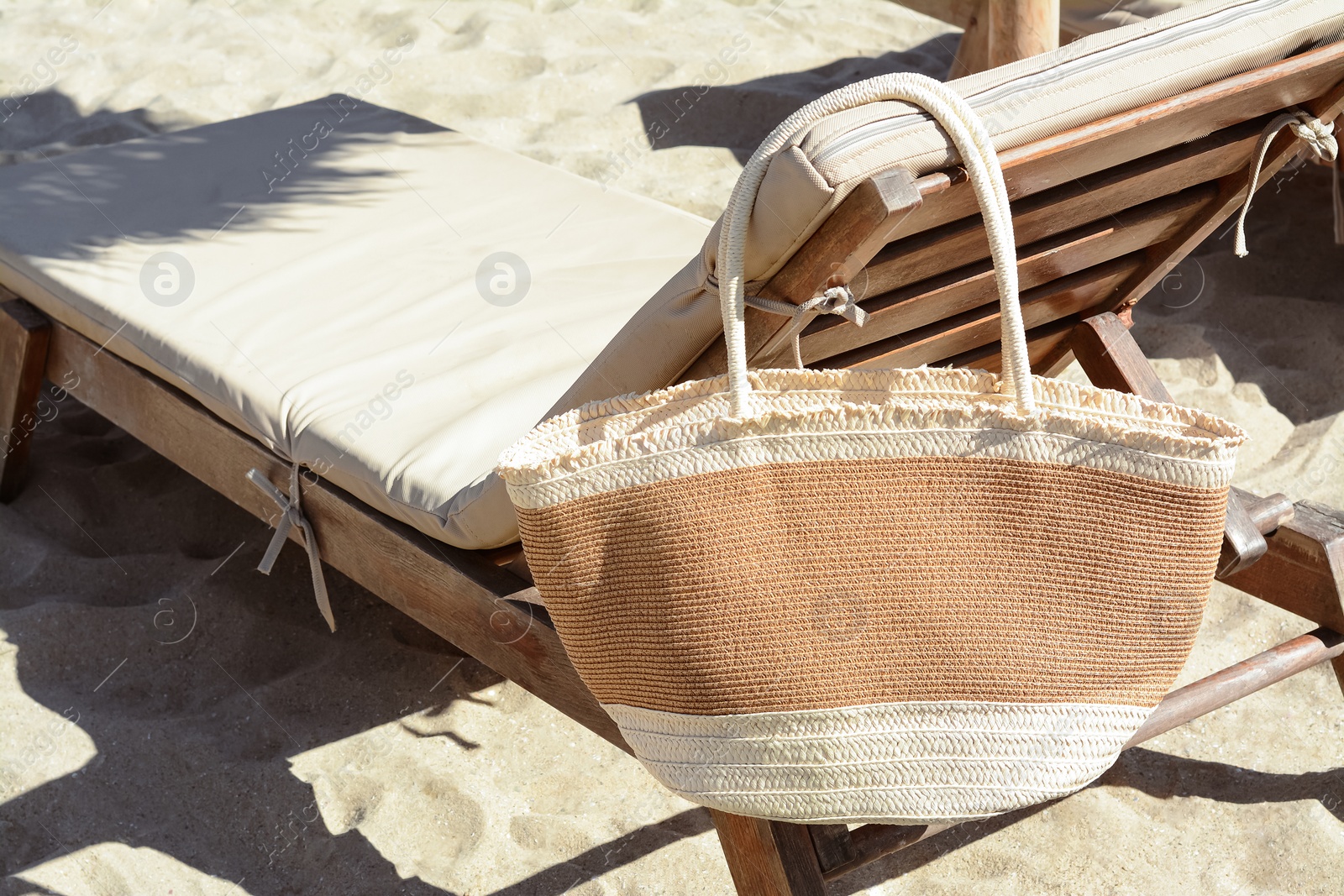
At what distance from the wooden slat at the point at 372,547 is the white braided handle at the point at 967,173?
610mm

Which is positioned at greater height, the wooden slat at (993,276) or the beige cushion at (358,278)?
the wooden slat at (993,276)

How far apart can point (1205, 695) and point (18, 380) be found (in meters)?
2.33

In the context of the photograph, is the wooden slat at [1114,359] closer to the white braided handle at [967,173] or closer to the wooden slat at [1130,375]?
the wooden slat at [1130,375]

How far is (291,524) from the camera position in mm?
1886

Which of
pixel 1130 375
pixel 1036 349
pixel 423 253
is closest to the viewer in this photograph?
pixel 1130 375

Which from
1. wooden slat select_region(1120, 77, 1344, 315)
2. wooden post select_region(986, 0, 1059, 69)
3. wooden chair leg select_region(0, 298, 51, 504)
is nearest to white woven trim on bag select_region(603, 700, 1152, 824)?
wooden slat select_region(1120, 77, 1344, 315)

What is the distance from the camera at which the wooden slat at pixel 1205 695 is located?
146 centimetres

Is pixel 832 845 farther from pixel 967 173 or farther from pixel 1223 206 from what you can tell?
pixel 1223 206

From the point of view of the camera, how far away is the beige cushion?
1818mm

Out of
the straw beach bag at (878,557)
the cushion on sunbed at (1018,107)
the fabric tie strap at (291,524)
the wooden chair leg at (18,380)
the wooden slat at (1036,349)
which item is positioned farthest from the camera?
the wooden chair leg at (18,380)

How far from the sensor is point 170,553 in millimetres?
2422

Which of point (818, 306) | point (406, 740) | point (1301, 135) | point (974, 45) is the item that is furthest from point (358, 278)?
point (974, 45)

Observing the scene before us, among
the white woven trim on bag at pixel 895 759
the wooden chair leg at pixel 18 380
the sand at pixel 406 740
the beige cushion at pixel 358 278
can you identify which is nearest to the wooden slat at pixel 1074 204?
the white woven trim on bag at pixel 895 759

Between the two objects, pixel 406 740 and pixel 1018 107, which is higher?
pixel 1018 107
